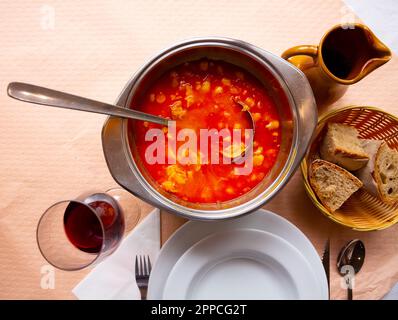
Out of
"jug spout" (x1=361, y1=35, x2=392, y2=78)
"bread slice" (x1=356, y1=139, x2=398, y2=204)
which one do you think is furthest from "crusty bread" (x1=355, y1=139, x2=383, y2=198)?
"jug spout" (x1=361, y1=35, x2=392, y2=78)

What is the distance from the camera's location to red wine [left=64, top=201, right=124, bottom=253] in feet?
5.12

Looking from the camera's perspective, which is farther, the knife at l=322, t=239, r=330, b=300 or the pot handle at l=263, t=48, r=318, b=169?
the knife at l=322, t=239, r=330, b=300

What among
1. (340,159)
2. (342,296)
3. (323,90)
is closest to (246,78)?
(323,90)

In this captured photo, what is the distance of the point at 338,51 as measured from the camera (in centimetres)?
154

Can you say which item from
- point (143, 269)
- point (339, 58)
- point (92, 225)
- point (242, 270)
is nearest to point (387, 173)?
point (339, 58)

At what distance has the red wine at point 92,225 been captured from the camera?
1.56 meters

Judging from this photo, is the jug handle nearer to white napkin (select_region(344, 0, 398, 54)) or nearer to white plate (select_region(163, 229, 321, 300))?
white napkin (select_region(344, 0, 398, 54))

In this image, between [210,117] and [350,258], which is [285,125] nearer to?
[210,117]

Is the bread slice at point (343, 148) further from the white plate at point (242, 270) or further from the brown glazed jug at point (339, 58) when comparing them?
the white plate at point (242, 270)

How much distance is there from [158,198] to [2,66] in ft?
3.08

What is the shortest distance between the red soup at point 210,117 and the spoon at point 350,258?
0.51 meters

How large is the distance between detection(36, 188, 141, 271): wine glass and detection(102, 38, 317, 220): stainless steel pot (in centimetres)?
27
